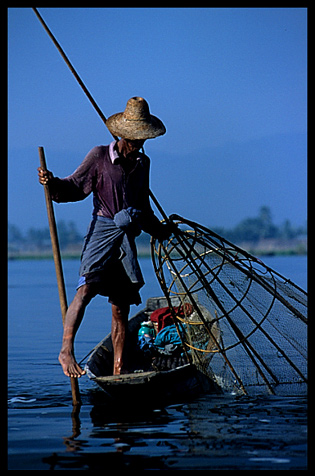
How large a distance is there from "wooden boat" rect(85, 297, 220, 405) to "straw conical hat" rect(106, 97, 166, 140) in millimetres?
1926

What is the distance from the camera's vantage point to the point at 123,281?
649 cm

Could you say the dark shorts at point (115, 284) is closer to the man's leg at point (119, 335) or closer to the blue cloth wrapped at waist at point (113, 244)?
the blue cloth wrapped at waist at point (113, 244)

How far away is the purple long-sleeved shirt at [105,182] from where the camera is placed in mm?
6195

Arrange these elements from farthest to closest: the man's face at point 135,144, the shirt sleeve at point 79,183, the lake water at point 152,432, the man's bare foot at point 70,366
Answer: the man's face at point 135,144
the shirt sleeve at point 79,183
the man's bare foot at point 70,366
the lake water at point 152,432

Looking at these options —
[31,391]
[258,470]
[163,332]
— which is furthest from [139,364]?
[258,470]

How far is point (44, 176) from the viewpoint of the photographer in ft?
19.5

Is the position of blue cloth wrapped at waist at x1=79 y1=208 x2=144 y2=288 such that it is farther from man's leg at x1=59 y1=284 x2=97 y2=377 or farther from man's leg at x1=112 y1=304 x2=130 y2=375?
man's leg at x1=112 y1=304 x2=130 y2=375

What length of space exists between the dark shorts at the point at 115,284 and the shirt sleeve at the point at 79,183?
0.63 metres

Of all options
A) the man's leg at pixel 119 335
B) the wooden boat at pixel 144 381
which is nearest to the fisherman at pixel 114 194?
the man's leg at pixel 119 335

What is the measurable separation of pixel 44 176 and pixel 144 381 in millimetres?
1822

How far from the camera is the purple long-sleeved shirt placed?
20.3 ft

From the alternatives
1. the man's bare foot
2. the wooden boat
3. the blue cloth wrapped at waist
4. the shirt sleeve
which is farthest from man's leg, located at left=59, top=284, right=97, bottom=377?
the shirt sleeve

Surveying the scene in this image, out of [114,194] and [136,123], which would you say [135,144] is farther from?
[114,194]
